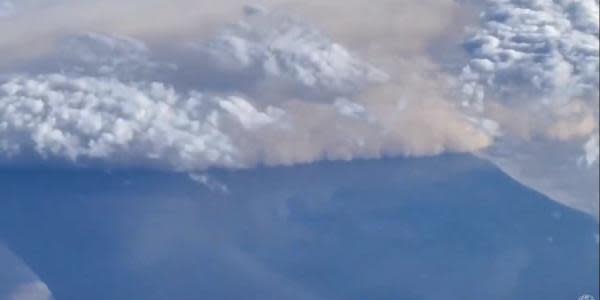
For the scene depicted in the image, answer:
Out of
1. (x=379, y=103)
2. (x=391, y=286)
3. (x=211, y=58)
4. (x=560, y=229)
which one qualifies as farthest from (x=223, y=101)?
(x=560, y=229)

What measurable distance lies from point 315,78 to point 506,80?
20.0ft

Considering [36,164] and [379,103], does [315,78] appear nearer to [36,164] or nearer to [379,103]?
[379,103]

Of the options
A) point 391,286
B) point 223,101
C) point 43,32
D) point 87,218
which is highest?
point 43,32

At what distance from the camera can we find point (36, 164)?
4009 cm

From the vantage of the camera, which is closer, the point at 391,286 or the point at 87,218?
the point at 391,286

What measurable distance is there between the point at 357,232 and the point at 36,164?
33.7 ft

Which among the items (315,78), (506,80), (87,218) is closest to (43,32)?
(87,218)

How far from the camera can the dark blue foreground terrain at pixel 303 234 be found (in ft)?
122

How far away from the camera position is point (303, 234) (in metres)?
38.4

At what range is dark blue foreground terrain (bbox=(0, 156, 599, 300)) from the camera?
37.2m

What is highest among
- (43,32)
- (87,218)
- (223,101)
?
(43,32)

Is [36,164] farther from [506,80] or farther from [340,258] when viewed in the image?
[506,80]

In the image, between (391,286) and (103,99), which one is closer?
(391,286)

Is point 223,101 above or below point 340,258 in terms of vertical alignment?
above
